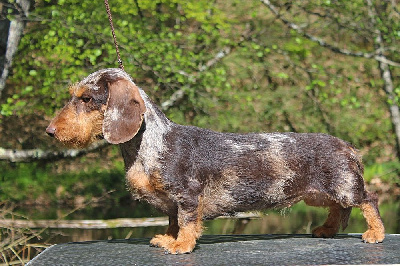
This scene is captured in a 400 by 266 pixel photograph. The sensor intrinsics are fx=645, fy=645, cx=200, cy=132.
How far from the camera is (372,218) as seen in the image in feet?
18.2

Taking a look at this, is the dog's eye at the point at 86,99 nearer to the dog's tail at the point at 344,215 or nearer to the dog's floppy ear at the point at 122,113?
the dog's floppy ear at the point at 122,113

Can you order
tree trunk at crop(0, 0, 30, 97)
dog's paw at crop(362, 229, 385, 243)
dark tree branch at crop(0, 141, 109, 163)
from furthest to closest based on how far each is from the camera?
dark tree branch at crop(0, 141, 109, 163) → tree trunk at crop(0, 0, 30, 97) → dog's paw at crop(362, 229, 385, 243)

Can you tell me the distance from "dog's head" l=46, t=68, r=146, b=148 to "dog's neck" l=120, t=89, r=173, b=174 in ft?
0.68

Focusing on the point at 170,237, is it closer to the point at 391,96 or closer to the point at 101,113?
the point at 101,113

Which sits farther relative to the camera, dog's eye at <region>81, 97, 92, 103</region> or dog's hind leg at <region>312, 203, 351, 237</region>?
dog's hind leg at <region>312, 203, 351, 237</region>

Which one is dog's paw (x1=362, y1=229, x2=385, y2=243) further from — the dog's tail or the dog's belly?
the dog's belly

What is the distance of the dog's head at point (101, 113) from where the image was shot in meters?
4.88

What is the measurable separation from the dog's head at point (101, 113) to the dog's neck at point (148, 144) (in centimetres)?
21

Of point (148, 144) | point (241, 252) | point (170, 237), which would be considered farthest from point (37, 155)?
point (241, 252)

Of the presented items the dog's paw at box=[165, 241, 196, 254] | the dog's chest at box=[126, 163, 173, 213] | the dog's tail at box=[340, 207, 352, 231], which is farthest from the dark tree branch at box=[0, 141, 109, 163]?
the dog's paw at box=[165, 241, 196, 254]

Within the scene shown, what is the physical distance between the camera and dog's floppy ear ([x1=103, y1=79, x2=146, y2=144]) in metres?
4.88

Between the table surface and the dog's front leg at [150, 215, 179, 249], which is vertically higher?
the dog's front leg at [150, 215, 179, 249]

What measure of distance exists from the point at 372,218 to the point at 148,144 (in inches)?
80.6

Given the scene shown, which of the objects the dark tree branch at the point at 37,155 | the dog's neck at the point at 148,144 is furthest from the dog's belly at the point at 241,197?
the dark tree branch at the point at 37,155
